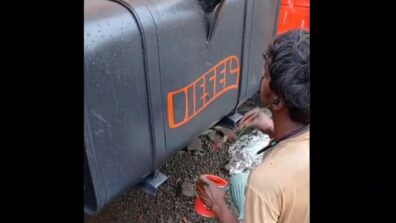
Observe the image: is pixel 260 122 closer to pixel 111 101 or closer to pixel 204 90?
pixel 204 90

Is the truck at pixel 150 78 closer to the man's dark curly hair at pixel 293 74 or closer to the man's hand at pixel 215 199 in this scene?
the man's hand at pixel 215 199

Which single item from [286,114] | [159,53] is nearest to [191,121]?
[159,53]

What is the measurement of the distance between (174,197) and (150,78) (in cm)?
103

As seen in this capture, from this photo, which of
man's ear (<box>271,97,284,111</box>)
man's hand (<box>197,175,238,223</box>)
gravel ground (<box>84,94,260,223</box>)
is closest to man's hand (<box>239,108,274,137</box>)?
man's hand (<box>197,175,238,223</box>)

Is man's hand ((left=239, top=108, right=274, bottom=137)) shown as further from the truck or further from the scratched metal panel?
the scratched metal panel

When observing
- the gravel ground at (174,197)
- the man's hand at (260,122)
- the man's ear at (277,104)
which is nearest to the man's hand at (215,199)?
the man's hand at (260,122)

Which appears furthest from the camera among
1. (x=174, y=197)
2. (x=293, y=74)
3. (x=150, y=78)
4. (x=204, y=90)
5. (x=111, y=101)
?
(x=174, y=197)

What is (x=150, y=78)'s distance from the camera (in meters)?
2.07

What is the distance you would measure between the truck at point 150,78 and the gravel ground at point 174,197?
282mm

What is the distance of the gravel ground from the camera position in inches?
106

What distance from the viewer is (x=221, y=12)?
8.12 feet

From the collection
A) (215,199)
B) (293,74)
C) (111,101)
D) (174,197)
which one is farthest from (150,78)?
(174,197)
